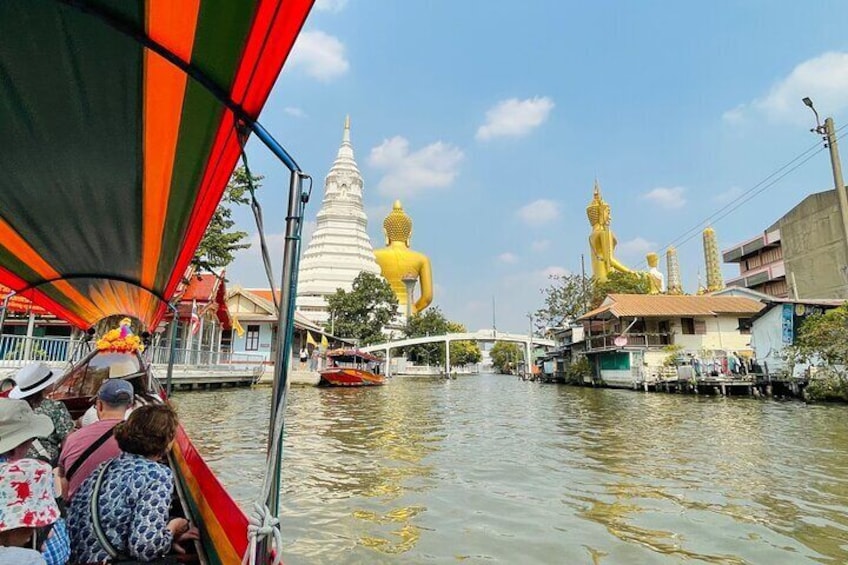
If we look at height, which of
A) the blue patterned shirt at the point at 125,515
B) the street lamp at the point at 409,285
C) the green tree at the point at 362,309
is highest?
the street lamp at the point at 409,285

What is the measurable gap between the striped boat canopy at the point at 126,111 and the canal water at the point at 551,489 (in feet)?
8.80

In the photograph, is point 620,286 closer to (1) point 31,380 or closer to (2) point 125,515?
(1) point 31,380

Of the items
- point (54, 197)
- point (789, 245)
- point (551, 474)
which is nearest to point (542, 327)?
point (789, 245)

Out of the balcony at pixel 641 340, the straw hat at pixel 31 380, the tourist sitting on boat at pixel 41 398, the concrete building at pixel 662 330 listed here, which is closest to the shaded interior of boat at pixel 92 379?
the tourist sitting on boat at pixel 41 398

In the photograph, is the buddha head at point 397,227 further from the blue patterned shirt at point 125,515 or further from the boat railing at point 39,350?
the blue patterned shirt at point 125,515

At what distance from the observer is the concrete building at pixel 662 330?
23.7 m

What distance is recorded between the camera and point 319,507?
457 cm

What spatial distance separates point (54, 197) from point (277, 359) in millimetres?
2789

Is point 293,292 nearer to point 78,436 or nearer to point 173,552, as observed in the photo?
point 173,552

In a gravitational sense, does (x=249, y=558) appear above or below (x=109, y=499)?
below

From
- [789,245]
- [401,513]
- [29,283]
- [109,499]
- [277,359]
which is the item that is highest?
[789,245]

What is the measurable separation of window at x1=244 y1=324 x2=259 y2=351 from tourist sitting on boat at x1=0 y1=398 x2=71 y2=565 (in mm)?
27380

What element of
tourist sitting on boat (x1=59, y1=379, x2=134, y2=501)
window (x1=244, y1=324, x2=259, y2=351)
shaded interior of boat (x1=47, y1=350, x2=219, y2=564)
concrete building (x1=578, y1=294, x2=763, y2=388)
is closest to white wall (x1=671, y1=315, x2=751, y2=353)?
concrete building (x1=578, y1=294, x2=763, y2=388)

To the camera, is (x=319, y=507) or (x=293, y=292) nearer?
(x=293, y=292)
